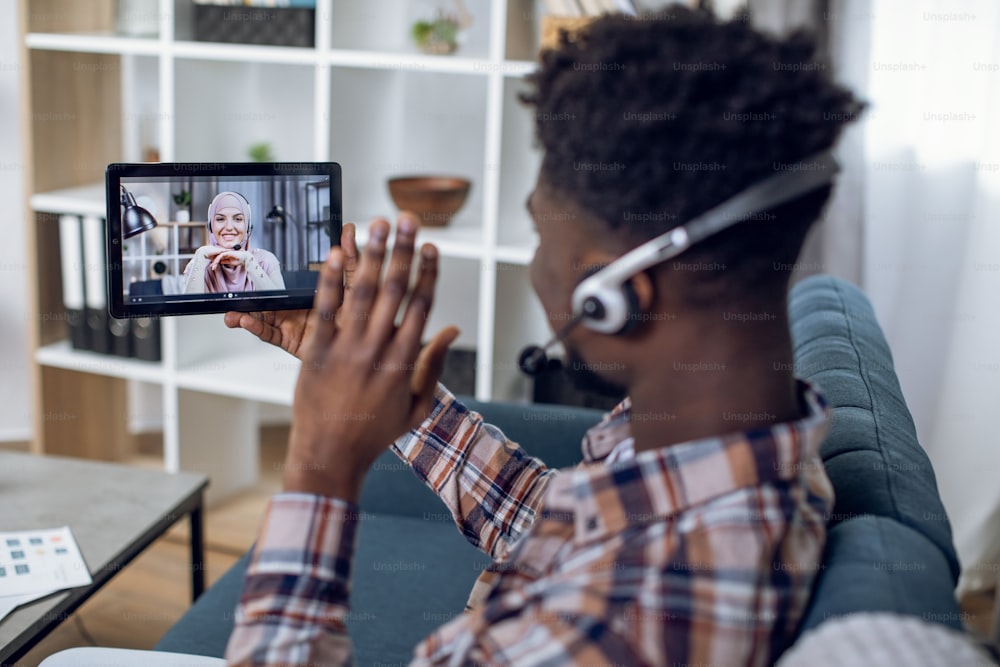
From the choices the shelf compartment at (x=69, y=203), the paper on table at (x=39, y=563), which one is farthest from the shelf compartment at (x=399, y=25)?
the paper on table at (x=39, y=563)

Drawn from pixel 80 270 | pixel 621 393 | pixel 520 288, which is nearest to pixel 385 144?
pixel 520 288

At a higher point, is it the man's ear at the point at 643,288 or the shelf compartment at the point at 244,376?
the man's ear at the point at 643,288

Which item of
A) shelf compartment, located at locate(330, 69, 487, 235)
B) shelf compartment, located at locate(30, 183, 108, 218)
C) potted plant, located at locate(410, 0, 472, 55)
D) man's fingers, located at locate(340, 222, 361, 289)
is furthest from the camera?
shelf compartment, located at locate(330, 69, 487, 235)

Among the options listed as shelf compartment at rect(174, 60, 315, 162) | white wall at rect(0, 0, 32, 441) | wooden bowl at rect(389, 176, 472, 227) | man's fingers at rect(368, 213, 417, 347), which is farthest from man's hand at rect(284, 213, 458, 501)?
white wall at rect(0, 0, 32, 441)

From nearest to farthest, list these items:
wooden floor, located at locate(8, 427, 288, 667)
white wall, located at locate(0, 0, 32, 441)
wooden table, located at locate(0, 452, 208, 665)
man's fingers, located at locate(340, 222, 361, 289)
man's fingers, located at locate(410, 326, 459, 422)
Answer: man's fingers, located at locate(410, 326, 459, 422)
man's fingers, located at locate(340, 222, 361, 289)
wooden table, located at locate(0, 452, 208, 665)
wooden floor, located at locate(8, 427, 288, 667)
white wall, located at locate(0, 0, 32, 441)

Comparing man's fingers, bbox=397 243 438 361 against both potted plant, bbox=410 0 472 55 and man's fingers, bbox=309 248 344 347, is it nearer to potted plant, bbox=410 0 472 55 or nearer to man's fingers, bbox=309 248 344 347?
man's fingers, bbox=309 248 344 347

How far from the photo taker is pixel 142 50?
82.9 inches

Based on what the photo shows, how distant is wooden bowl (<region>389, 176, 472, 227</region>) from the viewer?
210cm

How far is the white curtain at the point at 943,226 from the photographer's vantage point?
1.97 meters

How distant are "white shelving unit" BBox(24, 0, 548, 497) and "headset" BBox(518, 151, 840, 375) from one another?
4.11 feet

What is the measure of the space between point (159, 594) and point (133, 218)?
124cm

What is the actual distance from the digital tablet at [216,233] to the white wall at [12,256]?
1.57 metres

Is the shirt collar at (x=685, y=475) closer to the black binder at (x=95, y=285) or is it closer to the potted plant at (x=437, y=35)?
the potted plant at (x=437, y=35)

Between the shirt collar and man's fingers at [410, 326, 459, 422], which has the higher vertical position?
man's fingers at [410, 326, 459, 422]
